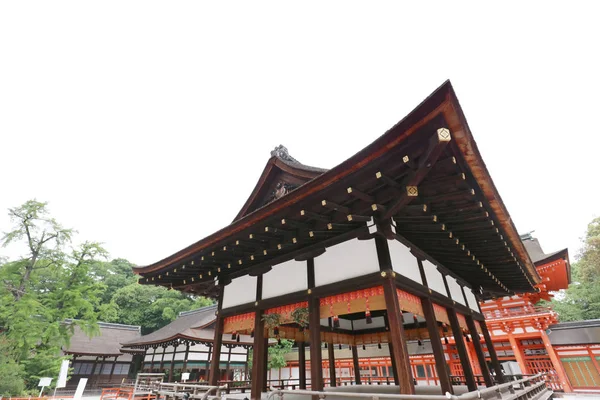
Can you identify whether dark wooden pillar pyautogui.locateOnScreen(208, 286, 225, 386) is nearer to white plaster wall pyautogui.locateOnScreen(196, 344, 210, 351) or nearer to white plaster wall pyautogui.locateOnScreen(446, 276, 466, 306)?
white plaster wall pyautogui.locateOnScreen(446, 276, 466, 306)

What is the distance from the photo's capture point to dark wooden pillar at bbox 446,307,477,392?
7.00 metres

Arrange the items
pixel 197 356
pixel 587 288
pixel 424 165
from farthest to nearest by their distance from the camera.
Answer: pixel 587 288 < pixel 197 356 < pixel 424 165

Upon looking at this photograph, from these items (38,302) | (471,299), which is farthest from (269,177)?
(38,302)

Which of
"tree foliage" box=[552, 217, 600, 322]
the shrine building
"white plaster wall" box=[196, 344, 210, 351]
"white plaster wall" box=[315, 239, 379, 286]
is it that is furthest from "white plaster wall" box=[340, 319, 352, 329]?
"tree foliage" box=[552, 217, 600, 322]

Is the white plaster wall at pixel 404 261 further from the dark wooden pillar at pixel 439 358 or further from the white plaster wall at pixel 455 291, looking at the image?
the white plaster wall at pixel 455 291

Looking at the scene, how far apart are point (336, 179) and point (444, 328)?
8.96m

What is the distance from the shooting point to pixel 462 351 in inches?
281

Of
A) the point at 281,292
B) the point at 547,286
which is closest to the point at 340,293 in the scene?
the point at 281,292

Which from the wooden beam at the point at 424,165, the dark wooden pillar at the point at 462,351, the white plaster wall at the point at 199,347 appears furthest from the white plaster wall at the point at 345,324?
the white plaster wall at the point at 199,347

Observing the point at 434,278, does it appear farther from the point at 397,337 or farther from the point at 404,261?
the point at 397,337

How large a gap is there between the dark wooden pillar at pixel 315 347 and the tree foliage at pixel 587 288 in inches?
1243

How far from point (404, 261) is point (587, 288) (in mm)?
36178

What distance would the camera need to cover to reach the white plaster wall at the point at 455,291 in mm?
8219

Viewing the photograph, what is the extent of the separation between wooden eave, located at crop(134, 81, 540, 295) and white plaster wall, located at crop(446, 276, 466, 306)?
0.42 meters
